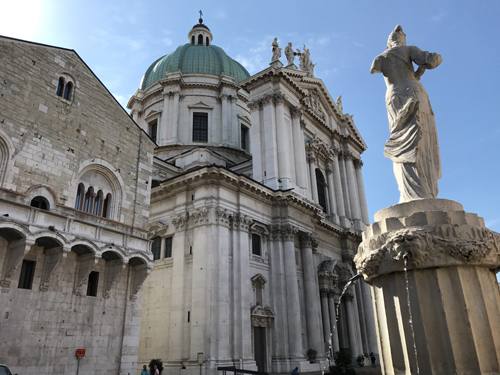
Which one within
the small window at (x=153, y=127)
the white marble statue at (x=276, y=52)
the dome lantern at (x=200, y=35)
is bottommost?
the small window at (x=153, y=127)

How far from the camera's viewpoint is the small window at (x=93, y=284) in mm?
15461

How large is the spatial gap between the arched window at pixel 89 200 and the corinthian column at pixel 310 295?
15616 mm

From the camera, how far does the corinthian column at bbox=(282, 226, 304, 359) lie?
24.5 m

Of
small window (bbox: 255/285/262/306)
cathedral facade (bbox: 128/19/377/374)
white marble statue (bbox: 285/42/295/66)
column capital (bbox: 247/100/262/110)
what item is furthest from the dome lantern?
small window (bbox: 255/285/262/306)

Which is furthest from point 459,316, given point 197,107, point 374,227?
point 197,107

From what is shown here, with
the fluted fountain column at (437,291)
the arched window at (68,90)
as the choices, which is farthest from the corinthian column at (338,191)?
the fluted fountain column at (437,291)

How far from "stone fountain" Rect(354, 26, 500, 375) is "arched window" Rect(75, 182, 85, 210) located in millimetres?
12552

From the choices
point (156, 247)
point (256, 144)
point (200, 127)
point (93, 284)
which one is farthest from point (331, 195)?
point (93, 284)

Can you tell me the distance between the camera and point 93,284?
1564 cm

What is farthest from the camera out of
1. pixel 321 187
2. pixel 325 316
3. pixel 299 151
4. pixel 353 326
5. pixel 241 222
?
pixel 321 187

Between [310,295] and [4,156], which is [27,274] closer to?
[4,156]

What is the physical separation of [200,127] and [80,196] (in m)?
22.8

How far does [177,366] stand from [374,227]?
17.9 meters

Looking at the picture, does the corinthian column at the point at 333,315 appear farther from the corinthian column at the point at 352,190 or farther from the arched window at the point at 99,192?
the arched window at the point at 99,192
